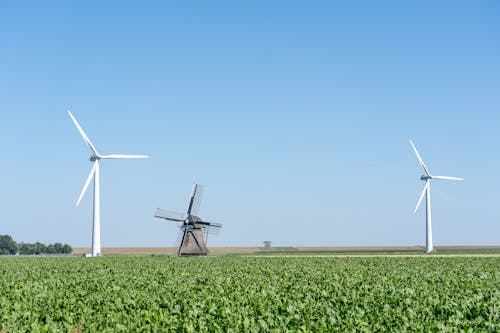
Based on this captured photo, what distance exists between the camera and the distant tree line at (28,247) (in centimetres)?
15850

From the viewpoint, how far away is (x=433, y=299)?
2327 centimetres

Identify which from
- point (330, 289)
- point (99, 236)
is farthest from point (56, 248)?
point (330, 289)

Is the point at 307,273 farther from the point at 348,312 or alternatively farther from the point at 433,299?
the point at 348,312

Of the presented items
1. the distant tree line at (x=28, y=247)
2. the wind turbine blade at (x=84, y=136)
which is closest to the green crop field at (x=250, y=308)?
the wind turbine blade at (x=84, y=136)

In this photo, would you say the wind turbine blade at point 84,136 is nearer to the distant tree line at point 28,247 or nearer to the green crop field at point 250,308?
the green crop field at point 250,308

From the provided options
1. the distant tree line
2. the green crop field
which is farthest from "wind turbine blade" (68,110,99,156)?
the distant tree line

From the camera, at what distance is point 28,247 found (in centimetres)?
16462

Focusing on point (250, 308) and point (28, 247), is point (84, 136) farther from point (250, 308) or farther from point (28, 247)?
point (28, 247)

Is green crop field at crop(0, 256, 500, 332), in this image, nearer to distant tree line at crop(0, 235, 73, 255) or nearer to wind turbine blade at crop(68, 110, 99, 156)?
wind turbine blade at crop(68, 110, 99, 156)

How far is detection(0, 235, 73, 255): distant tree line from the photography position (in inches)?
6240

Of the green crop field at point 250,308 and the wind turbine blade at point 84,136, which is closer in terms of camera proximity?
the green crop field at point 250,308

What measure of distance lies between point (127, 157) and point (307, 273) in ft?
182

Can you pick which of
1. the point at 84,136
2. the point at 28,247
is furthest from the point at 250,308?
the point at 28,247

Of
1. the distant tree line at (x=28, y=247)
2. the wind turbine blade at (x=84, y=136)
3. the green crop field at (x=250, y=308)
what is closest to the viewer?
the green crop field at (x=250, y=308)
